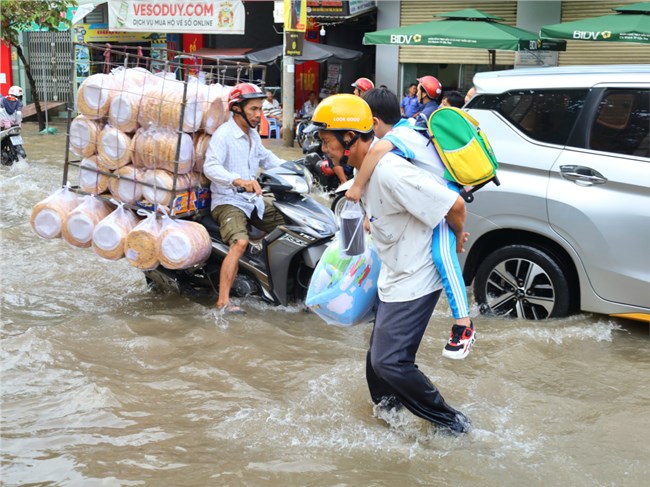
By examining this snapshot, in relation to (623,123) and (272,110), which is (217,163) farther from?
(272,110)

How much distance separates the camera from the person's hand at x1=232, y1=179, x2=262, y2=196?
5.54 m

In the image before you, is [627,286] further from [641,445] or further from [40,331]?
[40,331]

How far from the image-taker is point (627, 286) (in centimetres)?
509

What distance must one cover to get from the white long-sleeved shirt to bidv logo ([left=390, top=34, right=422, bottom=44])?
27.8 ft

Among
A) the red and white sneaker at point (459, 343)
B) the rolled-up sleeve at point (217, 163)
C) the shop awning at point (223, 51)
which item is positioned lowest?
the red and white sneaker at point (459, 343)

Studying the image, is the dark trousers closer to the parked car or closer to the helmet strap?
the parked car

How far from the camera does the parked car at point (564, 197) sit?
200 inches

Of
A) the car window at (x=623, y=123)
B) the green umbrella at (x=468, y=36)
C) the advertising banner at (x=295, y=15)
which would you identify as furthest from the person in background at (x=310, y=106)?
the car window at (x=623, y=123)

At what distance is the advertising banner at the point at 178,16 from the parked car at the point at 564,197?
50.6 feet

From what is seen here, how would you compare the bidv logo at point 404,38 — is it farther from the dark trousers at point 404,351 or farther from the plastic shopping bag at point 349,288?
the dark trousers at point 404,351

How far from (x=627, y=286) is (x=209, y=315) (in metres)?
2.89

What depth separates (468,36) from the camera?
43.4ft

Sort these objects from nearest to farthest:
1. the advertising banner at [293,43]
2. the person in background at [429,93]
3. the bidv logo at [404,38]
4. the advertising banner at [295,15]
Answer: the person in background at [429,93]
the bidv logo at [404,38]
the advertising banner at [295,15]
the advertising banner at [293,43]

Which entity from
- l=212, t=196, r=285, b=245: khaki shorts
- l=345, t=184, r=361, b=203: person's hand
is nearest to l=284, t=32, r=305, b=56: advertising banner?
l=212, t=196, r=285, b=245: khaki shorts
